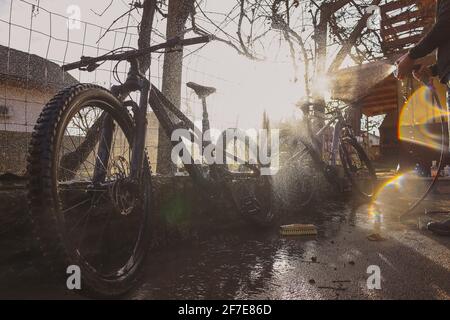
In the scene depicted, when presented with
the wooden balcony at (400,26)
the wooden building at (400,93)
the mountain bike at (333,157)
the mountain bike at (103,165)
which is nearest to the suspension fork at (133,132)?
the mountain bike at (103,165)

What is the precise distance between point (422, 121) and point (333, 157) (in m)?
4.05

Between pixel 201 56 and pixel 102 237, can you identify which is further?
pixel 201 56

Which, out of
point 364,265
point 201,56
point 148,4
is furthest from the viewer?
point 201,56

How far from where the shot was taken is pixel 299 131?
18.1 ft

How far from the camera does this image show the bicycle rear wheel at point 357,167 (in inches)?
235

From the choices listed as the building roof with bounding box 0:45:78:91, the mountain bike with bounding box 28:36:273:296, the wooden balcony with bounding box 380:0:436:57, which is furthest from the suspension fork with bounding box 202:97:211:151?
the wooden balcony with bounding box 380:0:436:57

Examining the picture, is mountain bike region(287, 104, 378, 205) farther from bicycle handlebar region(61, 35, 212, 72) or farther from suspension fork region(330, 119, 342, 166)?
bicycle handlebar region(61, 35, 212, 72)

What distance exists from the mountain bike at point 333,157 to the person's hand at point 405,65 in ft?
6.53

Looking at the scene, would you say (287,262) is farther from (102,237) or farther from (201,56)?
(201,56)

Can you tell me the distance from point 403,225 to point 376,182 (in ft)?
9.93

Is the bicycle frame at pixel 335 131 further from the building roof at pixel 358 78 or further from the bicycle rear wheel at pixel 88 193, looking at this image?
the bicycle rear wheel at pixel 88 193
